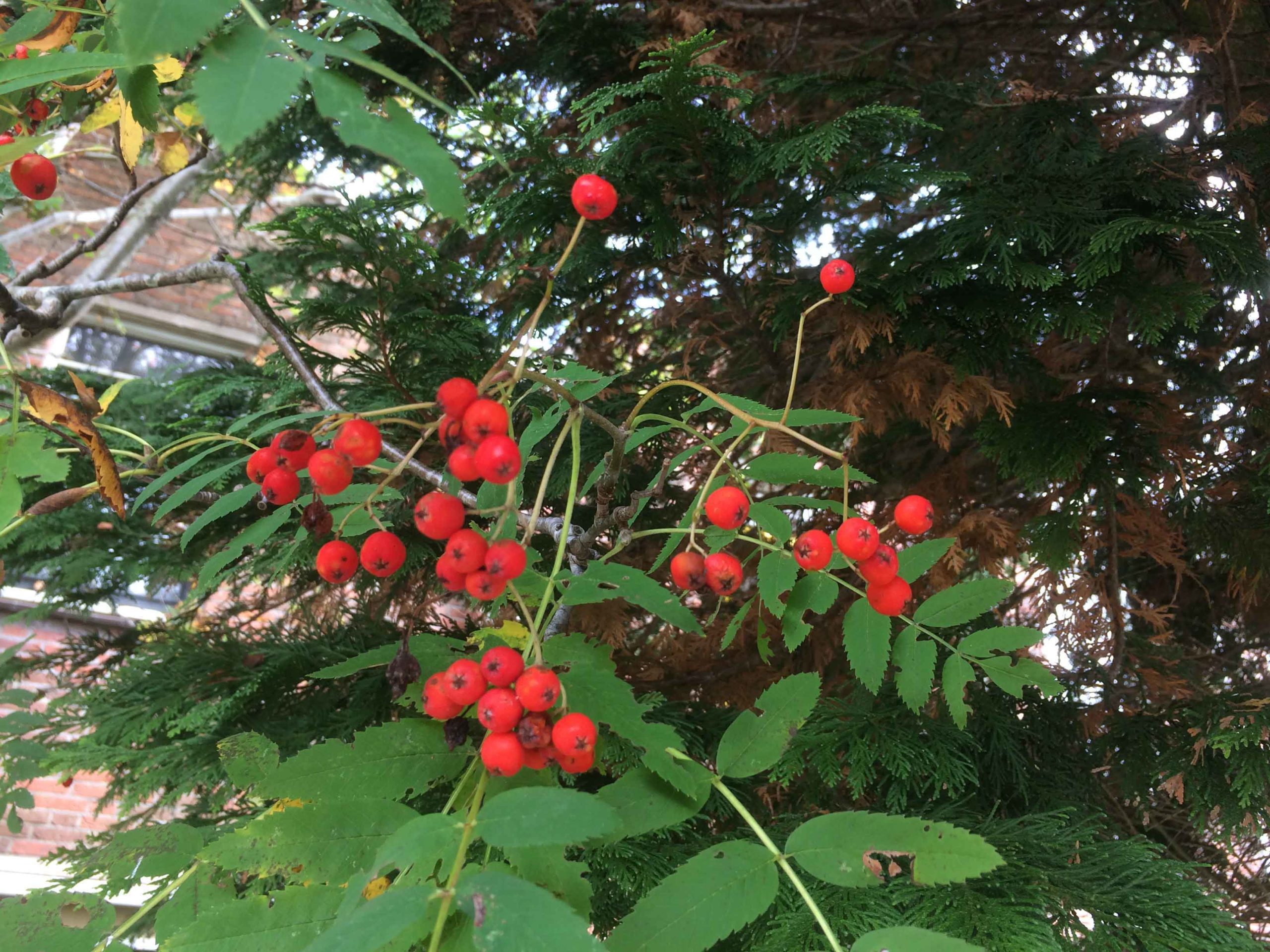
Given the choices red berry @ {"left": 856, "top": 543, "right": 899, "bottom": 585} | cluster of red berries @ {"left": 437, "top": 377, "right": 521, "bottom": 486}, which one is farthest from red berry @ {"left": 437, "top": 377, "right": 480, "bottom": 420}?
red berry @ {"left": 856, "top": 543, "right": 899, "bottom": 585}

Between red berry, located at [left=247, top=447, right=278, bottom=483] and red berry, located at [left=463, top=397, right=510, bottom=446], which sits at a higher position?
red berry, located at [left=463, top=397, right=510, bottom=446]

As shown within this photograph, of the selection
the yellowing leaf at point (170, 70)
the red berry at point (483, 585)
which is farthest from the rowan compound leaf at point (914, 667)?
the yellowing leaf at point (170, 70)

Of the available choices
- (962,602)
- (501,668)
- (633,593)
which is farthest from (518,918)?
(962,602)

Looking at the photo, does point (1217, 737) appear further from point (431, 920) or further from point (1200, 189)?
point (431, 920)

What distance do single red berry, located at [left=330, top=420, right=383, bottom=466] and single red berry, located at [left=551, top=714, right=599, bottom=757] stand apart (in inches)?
10.4

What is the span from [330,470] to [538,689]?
0.25 m

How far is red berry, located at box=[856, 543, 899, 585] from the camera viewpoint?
825 mm

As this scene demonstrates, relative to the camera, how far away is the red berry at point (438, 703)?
2.26 ft

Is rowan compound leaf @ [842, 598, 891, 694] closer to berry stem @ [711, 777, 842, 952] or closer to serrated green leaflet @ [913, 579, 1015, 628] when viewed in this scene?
serrated green leaflet @ [913, 579, 1015, 628]

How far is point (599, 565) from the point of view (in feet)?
2.59

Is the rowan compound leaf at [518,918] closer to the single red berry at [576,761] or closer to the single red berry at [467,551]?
the single red berry at [576,761]

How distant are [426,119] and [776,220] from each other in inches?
50.3

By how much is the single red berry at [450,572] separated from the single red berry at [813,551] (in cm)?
33

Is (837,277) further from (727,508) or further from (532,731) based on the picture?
(532,731)
